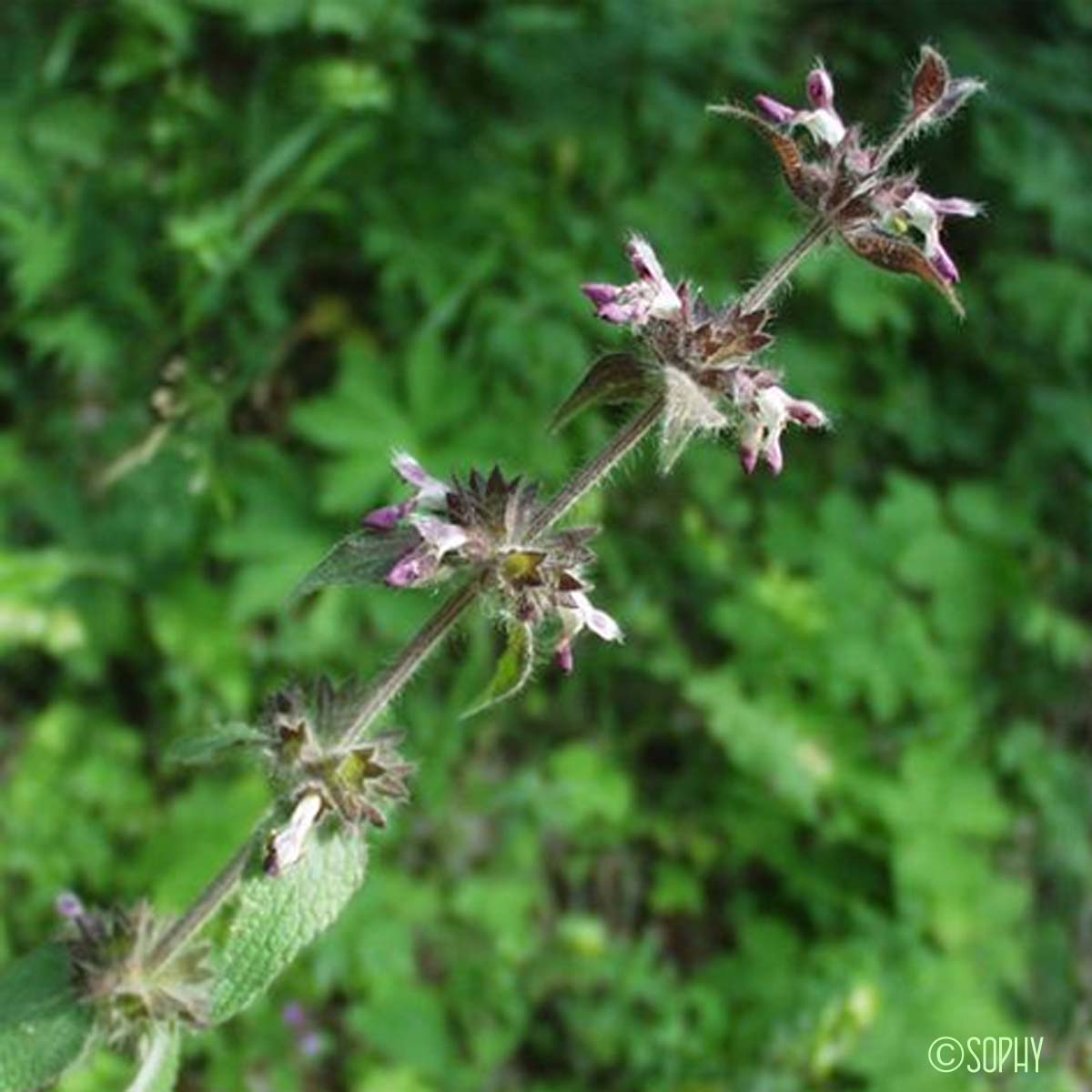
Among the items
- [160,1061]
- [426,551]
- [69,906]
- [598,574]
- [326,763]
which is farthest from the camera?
[598,574]

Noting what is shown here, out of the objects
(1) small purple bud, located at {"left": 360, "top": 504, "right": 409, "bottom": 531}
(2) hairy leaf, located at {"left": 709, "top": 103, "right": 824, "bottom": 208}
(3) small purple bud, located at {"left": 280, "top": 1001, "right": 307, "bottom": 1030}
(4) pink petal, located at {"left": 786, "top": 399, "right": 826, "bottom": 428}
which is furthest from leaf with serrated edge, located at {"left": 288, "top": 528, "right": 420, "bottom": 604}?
(3) small purple bud, located at {"left": 280, "top": 1001, "right": 307, "bottom": 1030}

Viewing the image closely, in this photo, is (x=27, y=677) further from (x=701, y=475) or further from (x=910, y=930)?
(x=910, y=930)

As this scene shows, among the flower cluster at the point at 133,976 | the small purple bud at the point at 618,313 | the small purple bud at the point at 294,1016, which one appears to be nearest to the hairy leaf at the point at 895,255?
the small purple bud at the point at 618,313

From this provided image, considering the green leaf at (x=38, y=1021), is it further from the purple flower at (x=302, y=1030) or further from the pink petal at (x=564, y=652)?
the purple flower at (x=302, y=1030)

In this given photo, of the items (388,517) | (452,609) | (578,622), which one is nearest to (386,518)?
(388,517)

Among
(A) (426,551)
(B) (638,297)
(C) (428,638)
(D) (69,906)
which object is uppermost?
(B) (638,297)

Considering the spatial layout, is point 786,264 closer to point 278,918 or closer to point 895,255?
point 895,255

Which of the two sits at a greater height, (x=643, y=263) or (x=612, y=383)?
(x=643, y=263)
